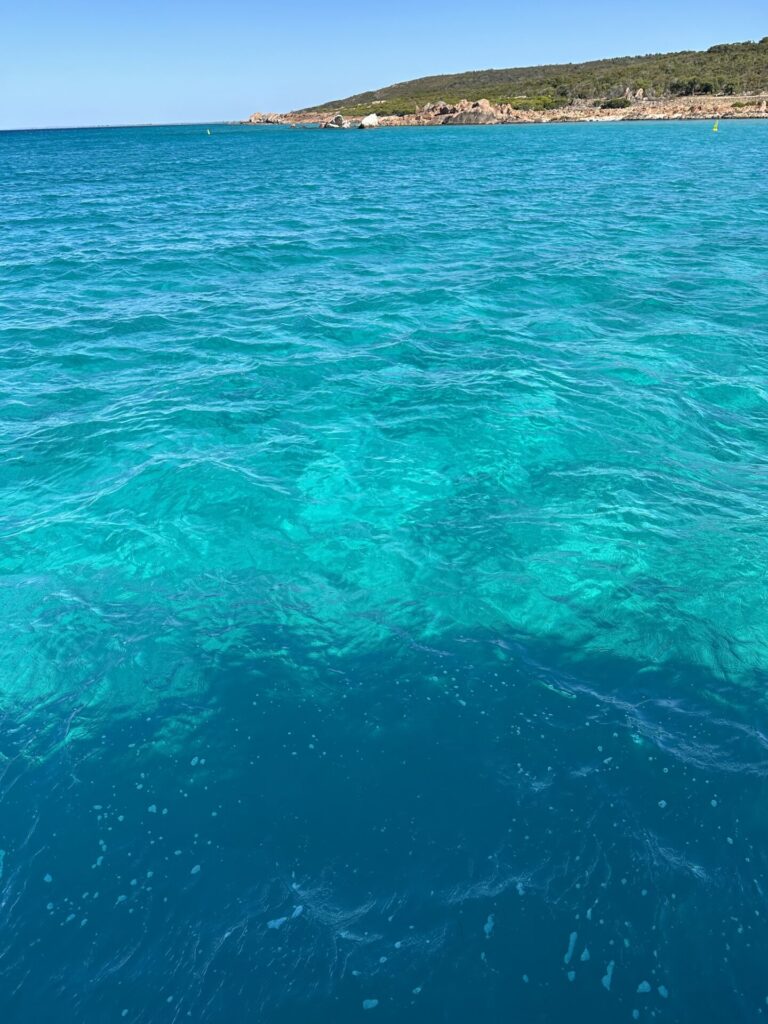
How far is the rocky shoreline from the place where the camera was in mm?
118938

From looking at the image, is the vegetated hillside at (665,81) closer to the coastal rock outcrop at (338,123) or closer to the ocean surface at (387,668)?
the coastal rock outcrop at (338,123)

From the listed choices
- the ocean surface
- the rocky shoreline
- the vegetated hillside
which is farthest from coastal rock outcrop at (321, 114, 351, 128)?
the ocean surface

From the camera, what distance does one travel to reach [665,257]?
25.8 meters

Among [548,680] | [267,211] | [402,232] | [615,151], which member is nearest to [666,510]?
[548,680]

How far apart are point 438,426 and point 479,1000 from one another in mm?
10912

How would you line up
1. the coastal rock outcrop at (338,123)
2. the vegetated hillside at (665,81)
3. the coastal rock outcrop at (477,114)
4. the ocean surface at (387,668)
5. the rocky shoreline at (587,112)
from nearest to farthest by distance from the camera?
1. the ocean surface at (387,668)
2. the rocky shoreline at (587,112)
3. the vegetated hillside at (665,81)
4. the coastal rock outcrop at (477,114)
5. the coastal rock outcrop at (338,123)

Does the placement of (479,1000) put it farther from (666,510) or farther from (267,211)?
(267,211)

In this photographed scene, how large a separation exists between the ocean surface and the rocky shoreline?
135 metres

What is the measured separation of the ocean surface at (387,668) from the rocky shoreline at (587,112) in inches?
5333

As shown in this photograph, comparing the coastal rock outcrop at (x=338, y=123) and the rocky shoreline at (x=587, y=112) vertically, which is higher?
the coastal rock outcrop at (x=338, y=123)

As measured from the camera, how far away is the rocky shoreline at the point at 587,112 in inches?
4683

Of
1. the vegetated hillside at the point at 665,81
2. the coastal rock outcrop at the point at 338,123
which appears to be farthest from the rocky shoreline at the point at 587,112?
the vegetated hillside at the point at 665,81

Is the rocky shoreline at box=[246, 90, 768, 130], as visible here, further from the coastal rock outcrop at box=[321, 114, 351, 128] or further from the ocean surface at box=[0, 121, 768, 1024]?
the ocean surface at box=[0, 121, 768, 1024]

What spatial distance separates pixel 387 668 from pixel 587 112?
558 feet
